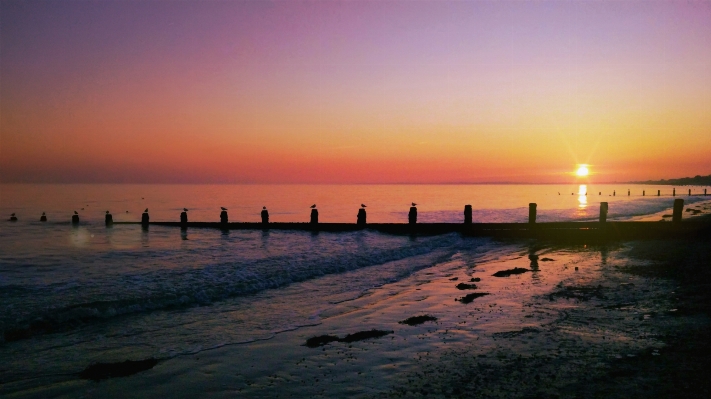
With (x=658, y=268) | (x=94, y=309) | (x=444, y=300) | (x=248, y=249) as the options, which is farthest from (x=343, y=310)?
(x=248, y=249)

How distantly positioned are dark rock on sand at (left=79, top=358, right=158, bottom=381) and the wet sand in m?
0.17

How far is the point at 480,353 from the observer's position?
6844 mm

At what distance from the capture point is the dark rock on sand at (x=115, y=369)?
6547 millimetres

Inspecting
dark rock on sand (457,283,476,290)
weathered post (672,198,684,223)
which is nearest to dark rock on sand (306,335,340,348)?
dark rock on sand (457,283,476,290)

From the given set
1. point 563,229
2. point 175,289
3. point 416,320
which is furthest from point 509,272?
point 563,229

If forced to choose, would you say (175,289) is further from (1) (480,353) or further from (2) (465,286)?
(1) (480,353)

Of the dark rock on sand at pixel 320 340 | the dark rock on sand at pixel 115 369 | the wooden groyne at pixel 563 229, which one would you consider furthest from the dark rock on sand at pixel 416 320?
the wooden groyne at pixel 563 229

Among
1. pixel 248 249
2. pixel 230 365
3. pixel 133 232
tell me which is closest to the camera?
pixel 230 365

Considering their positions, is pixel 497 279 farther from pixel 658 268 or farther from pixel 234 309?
pixel 234 309

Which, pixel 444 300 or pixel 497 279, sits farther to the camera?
pixel 497 279

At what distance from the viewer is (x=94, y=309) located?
10.8 metres

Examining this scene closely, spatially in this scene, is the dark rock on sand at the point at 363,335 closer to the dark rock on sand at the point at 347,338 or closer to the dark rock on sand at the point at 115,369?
the dark rock on sand at the point at 347,338

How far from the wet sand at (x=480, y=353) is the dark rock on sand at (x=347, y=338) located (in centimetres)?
10

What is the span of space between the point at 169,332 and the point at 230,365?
2.87 meters
